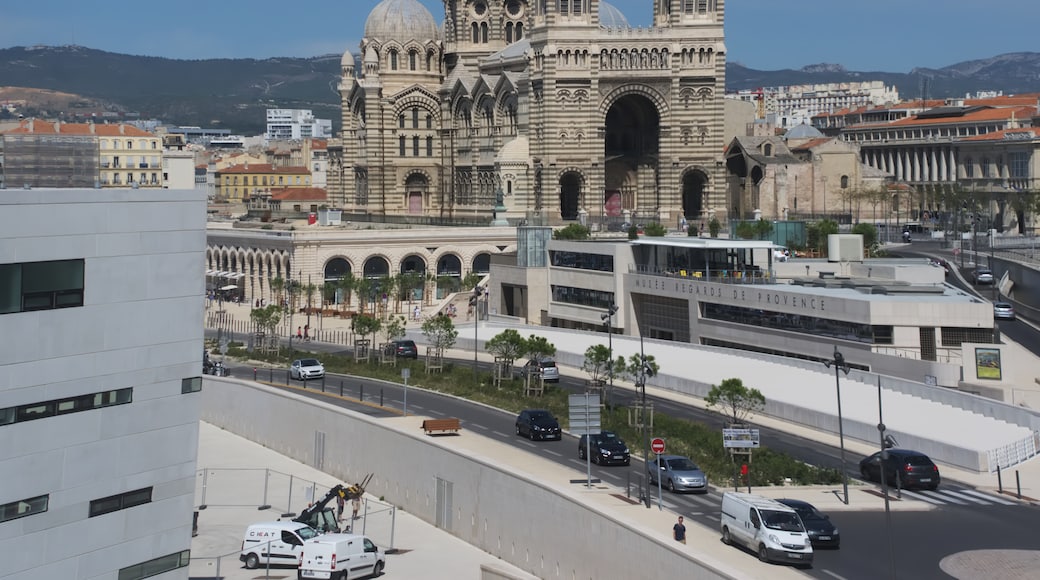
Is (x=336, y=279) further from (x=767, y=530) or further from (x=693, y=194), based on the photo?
(x=767, y=530)

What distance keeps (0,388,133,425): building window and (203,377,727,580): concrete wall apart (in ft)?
37.8

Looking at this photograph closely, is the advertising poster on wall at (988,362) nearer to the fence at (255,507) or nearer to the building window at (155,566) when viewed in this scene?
the fence at (255,507)

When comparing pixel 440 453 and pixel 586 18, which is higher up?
pixel 586 18

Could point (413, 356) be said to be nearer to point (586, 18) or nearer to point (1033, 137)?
point (586, 18)

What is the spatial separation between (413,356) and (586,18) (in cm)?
3877

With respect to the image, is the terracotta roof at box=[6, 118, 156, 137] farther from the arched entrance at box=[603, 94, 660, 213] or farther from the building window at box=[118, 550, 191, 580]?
the arched entrance at box=[603, 94, 660, 213]

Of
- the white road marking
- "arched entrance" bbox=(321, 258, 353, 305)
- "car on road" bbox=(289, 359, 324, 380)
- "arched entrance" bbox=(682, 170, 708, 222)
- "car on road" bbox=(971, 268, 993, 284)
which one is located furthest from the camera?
"arched entrance" bbox=(682, 170, 708, 222)

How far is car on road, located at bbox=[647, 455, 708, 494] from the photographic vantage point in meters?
41.0

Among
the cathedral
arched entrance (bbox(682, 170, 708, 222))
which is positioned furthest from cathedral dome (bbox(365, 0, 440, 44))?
arched entrance (bbox(682, 170, 708, 222))

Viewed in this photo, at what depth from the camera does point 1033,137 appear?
427ft

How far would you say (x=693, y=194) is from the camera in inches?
4215

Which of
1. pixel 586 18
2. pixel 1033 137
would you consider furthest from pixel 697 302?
pixel 1033 137

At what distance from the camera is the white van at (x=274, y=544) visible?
3778 centimetres

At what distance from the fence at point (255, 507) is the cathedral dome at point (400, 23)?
79.4 metres
